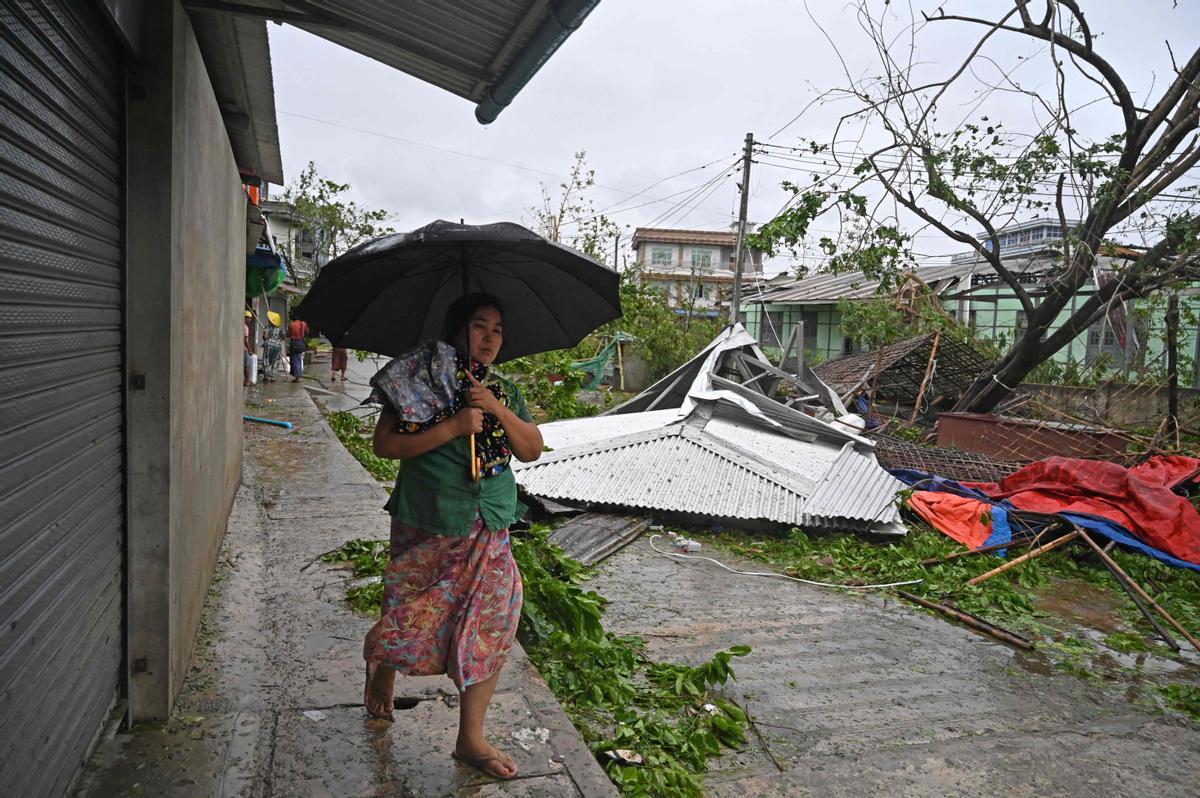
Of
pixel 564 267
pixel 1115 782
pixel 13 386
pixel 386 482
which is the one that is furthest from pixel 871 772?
pixel 386 482

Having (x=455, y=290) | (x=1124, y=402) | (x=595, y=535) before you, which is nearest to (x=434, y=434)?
(x=455, y=290)

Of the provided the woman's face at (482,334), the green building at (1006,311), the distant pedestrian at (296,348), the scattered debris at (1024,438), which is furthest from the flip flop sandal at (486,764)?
the distant pedestrian at (296,348)

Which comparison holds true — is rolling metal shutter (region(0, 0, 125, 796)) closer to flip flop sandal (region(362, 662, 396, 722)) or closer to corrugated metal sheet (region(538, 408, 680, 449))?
flip flop sandal (region(362, 662, 396, 722))

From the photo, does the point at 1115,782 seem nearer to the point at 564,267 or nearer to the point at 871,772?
the point at 871,772

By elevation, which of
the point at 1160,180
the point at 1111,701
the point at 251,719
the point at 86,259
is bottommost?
the point at 1111,701

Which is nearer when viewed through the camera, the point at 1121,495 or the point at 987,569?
the point at 987,569

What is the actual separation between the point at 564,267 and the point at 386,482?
6.10 meters

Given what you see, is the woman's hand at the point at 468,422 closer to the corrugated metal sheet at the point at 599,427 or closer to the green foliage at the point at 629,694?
the green foliage at the point at 629,694

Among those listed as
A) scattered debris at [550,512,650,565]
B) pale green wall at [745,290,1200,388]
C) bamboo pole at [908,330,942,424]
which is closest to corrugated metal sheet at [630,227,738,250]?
pale green wall at [745,290,1200,388]

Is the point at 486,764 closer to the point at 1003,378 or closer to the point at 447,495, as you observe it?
the point at 447,495

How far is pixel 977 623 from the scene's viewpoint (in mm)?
5297

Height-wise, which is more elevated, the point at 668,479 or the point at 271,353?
the point at 271,353

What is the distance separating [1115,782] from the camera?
3.41m

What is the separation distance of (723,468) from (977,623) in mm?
2892
